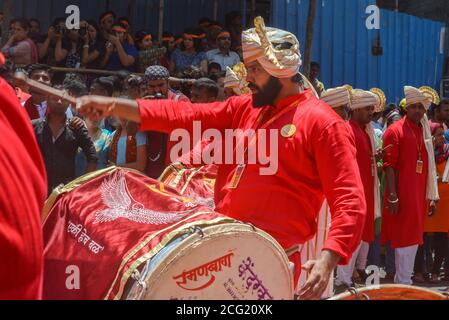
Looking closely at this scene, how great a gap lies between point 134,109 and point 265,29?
2.93 ft

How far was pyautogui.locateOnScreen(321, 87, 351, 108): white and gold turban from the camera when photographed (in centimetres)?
845

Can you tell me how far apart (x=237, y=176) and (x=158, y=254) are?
0.89 meters

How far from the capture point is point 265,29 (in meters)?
4.41

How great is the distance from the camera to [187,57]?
38.5ft

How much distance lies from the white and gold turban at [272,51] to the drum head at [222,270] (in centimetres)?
99

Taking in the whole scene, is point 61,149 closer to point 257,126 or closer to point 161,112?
point 257,126

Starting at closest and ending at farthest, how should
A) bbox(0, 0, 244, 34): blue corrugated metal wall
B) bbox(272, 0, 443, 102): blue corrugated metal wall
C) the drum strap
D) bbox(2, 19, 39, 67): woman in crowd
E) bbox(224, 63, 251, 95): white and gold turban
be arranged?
the drum strap
bbox(224, 63, 251, 95): white and gold turban
bbox(2, 19, 39, 67): woman in crowd
bbox(0, 0, 244, 34): blue corrugated metal wall
bbox(272, 0, 443, 102): blue corrugated metal wall

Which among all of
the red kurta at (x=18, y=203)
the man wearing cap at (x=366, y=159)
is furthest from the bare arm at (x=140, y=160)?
the red kurta at (x=18, y=203)

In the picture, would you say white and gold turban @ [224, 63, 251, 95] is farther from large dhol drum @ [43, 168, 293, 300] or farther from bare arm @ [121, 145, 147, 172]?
large dhol drum @ [43, 168, 293, 300]

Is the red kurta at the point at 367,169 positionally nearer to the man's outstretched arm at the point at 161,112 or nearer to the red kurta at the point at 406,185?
the red kurta at the point at 406,185

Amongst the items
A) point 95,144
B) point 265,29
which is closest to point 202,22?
point 95,144

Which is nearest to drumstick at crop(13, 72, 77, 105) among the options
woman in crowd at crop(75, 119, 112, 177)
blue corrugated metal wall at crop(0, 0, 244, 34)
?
woman in crowd at crop(75, 119, 112, 177)

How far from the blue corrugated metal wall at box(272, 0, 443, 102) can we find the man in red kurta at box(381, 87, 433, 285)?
167 inches
